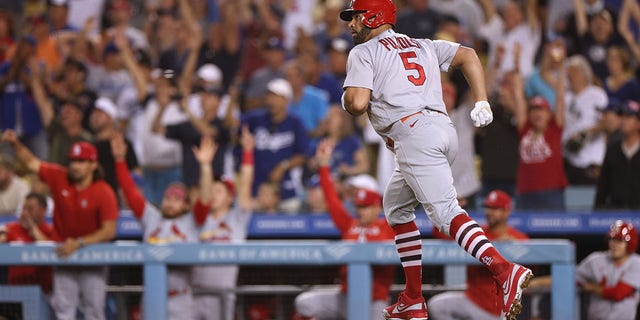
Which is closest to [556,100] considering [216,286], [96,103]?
[216,286]

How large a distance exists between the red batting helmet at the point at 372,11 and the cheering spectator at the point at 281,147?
5.21 metres

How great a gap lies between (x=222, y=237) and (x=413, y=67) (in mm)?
3684

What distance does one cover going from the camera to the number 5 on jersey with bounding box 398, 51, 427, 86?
6191 mm

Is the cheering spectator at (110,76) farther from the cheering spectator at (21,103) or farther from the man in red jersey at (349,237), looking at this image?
the man in red jersey at (349,237)

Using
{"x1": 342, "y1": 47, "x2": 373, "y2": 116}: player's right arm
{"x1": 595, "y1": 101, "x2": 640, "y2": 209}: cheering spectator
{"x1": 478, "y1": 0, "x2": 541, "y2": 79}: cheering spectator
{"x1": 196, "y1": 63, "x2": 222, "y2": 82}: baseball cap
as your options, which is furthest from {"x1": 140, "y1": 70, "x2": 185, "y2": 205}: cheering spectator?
{"x1": 342, "y1": 47, "x2": 373, "y2": 116}: player's right arm

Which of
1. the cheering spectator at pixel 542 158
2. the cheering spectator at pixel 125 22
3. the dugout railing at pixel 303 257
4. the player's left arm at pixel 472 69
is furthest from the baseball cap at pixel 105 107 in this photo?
the player's left arm at pixel 472 69

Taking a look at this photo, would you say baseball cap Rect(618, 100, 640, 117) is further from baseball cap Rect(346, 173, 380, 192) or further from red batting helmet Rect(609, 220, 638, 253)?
baseball cap Rect(346, 173, 380, 192)

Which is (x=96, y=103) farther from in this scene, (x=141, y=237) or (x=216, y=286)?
(x=216, y=286)

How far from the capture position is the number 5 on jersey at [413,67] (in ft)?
20.3

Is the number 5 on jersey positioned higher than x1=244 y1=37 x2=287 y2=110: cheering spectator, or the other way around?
x1=244 y1=37 x2=287 y2=110: cheering spectator

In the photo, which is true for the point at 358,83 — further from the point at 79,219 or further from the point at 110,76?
the point at 110,76

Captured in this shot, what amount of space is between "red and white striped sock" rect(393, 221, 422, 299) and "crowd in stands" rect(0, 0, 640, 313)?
260cm

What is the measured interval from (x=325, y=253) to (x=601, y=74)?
4770 millimetres

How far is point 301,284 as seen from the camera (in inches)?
363
